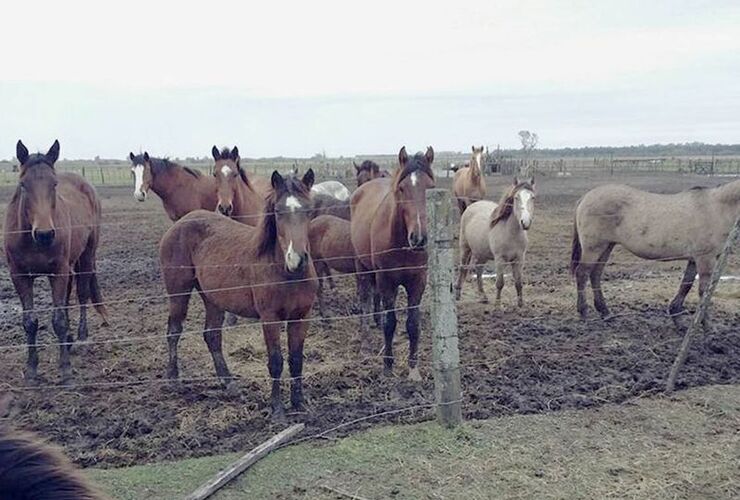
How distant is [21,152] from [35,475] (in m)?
4.74

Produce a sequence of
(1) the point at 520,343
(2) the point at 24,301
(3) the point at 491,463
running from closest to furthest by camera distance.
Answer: (3) the point at 491,463, (2) the point at 24,301, (1) the point at 520,343

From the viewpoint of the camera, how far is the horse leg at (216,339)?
219 inches

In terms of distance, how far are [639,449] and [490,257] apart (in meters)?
4.93

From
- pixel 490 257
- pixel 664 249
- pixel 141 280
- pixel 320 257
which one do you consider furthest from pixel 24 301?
pixel 664 249

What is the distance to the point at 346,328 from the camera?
768cm

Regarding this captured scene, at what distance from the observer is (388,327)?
5781mm

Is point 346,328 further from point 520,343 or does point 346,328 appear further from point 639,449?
point 639,449

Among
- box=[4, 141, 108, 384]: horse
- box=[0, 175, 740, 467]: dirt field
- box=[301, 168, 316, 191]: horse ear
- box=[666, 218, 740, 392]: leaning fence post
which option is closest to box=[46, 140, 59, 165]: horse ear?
box=[4, 141, 108, 384]: horse

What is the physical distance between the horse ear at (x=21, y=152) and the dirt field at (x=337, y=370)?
153 cm

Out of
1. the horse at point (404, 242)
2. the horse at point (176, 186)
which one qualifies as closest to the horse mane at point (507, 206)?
the horse at point (404, 242)

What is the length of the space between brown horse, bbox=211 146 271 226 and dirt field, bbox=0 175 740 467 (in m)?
1.36

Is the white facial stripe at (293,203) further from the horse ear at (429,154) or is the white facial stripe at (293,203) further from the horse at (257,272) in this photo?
the horse ear at (429,154)

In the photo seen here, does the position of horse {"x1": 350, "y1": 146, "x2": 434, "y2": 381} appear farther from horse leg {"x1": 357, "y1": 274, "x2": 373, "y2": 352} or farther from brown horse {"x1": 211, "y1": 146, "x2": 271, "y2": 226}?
brown horse {"x1": 211, "y1": 146, "x2": 271, "y2": 226}

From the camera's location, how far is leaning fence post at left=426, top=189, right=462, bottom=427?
172 inches
